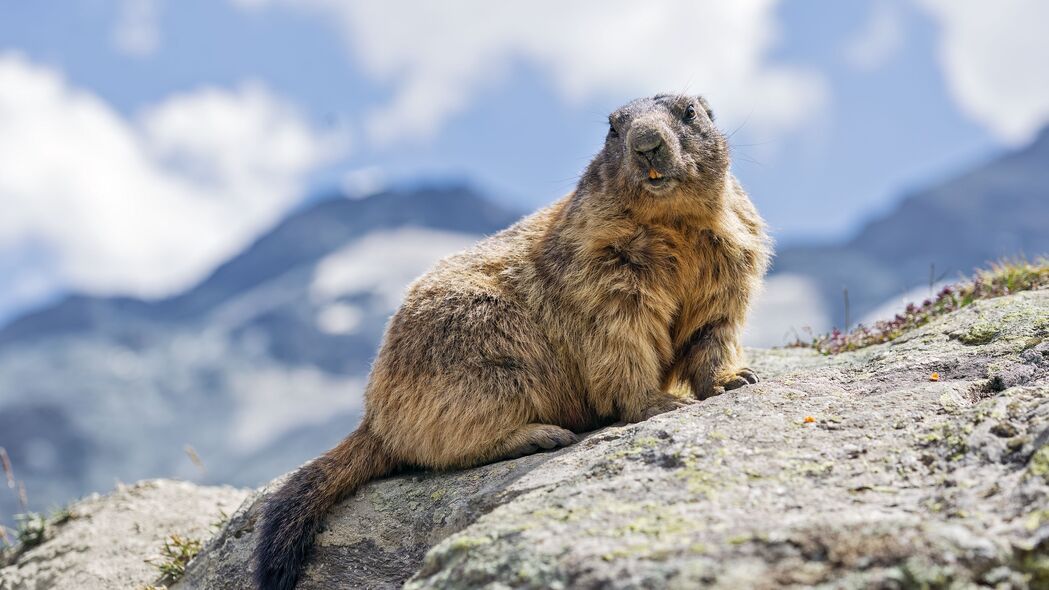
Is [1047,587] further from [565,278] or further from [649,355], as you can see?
[565,278]

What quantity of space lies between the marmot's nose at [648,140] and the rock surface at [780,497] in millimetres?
2036

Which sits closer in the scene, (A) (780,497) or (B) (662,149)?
(A) (780,497)

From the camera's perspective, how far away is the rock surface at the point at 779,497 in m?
3.83

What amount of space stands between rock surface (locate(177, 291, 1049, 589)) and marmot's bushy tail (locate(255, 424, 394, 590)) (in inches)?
6.4

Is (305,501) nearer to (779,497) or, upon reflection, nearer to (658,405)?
(658,405)

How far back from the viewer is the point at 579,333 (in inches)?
288

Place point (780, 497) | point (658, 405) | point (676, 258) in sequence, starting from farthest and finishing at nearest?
point (676, 258) → point (658, 405) → point (780, 497)

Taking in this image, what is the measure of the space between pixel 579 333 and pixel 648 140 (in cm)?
161

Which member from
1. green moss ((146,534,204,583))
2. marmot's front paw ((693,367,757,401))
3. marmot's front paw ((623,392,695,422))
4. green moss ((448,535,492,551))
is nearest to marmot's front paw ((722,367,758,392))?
marmot's front paw ((693,367,757,401))

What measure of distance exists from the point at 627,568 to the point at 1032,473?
6.50 ft

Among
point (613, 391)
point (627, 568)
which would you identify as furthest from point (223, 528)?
point (627, 568)

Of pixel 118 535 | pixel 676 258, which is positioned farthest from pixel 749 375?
pixel 118 535

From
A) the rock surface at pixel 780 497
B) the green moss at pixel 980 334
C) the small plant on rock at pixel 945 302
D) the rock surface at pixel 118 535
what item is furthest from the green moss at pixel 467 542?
the small plant on rock at pixel 945 302

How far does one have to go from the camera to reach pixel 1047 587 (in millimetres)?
3615
